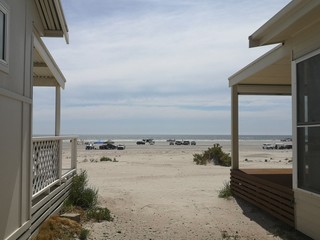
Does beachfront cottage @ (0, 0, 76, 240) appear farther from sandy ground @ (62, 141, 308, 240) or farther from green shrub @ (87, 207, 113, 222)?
sandy ground @ (62, 141, 308, 240)

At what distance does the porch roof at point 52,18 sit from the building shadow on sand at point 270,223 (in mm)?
5319

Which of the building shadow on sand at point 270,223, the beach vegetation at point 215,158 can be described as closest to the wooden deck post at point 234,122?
the building shadow on sand at point 270,223

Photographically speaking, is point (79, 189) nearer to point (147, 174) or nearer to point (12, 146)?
point (12, 146)

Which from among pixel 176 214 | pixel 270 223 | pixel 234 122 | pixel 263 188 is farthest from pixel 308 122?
pixel 234 122

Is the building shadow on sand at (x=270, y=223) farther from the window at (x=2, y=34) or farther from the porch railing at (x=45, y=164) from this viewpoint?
the window at (x=2, y=34)

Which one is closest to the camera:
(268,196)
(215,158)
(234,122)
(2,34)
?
(2,34)

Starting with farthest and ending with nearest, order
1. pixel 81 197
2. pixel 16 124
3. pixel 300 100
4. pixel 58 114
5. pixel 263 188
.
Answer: pixel 58 114
pixel 81 197
pixel 263 188
pixel 300 100
pixel 16 124

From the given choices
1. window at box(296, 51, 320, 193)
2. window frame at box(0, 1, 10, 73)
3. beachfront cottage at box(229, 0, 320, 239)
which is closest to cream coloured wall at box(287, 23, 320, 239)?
beachfront cottage at box(229, 0, 320, 239)

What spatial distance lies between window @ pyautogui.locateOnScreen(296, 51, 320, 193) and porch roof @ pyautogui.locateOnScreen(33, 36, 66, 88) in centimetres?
458

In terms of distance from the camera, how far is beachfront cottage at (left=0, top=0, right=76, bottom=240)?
16.0 feet

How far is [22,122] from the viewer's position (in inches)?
224

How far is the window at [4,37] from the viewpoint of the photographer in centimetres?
473

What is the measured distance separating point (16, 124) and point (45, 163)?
102 inches

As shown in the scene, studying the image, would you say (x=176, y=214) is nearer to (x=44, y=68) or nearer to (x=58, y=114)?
(x=58, y=114)
